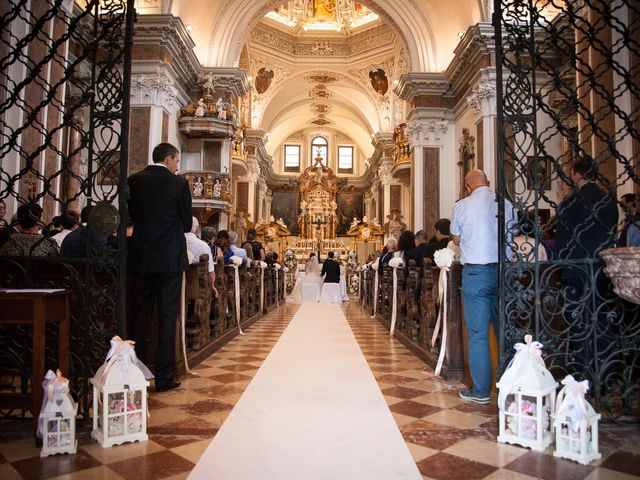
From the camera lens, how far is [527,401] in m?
3.03

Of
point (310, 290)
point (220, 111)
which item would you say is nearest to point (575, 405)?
point (220, 111)

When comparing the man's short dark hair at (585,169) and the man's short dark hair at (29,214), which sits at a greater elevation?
the man's short dark hair at (585,169)

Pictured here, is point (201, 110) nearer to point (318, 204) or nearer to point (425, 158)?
point (425, 158)

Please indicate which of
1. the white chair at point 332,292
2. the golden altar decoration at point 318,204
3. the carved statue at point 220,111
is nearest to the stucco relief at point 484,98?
the white chair at point 332,292

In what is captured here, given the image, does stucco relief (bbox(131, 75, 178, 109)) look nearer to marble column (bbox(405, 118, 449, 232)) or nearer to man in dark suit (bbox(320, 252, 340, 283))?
man in dark suit (bbox(320, 252, 340, 283))

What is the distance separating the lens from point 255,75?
24.1 m

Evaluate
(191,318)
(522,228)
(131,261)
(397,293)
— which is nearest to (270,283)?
(397,293)

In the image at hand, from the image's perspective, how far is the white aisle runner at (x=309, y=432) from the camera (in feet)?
8.36

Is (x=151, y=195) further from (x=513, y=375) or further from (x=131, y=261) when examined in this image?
(x=513, y=375)

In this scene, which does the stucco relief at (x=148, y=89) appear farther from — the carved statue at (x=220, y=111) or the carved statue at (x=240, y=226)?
the carved statue at (x=240, y=226)

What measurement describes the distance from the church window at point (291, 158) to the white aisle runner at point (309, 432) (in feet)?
97.5

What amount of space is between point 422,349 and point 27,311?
13.4ft

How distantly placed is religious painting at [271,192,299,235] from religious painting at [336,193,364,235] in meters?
2.60

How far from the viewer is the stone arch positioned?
15.4 meters
